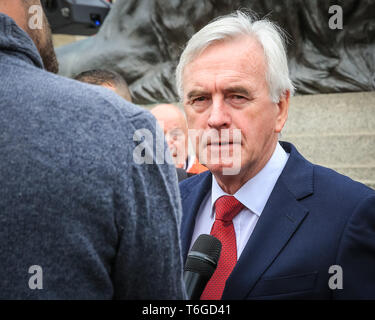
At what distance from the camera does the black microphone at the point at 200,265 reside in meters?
1.30

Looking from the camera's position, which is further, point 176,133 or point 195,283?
point 176,133

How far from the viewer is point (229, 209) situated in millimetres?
1741

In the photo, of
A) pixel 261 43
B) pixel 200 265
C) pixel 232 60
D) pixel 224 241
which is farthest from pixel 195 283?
pixel 261 43

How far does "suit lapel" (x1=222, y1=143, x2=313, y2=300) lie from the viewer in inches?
59.3

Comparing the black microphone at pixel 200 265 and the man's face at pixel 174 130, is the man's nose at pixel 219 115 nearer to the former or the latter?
the black microphone at pixel 200 265

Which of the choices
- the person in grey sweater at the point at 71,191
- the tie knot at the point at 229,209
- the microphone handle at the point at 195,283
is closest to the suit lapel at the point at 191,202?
the tie knot at the point at 229,209

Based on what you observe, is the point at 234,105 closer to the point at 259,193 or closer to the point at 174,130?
the point at 259,193

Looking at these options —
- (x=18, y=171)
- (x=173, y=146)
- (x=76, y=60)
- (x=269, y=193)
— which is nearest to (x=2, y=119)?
(x=18, y=171)

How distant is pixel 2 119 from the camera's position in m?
0.88

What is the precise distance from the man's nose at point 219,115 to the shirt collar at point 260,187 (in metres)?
0.22

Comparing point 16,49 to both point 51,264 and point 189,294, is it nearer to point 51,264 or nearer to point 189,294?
point 51,264

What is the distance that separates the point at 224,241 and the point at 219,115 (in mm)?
453

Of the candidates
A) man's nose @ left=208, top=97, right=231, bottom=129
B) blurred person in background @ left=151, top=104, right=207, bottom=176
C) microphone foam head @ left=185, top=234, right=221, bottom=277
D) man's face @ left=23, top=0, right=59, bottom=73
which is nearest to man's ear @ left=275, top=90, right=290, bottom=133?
man's nose @ left=208, top=97, right=231, bottom=129
